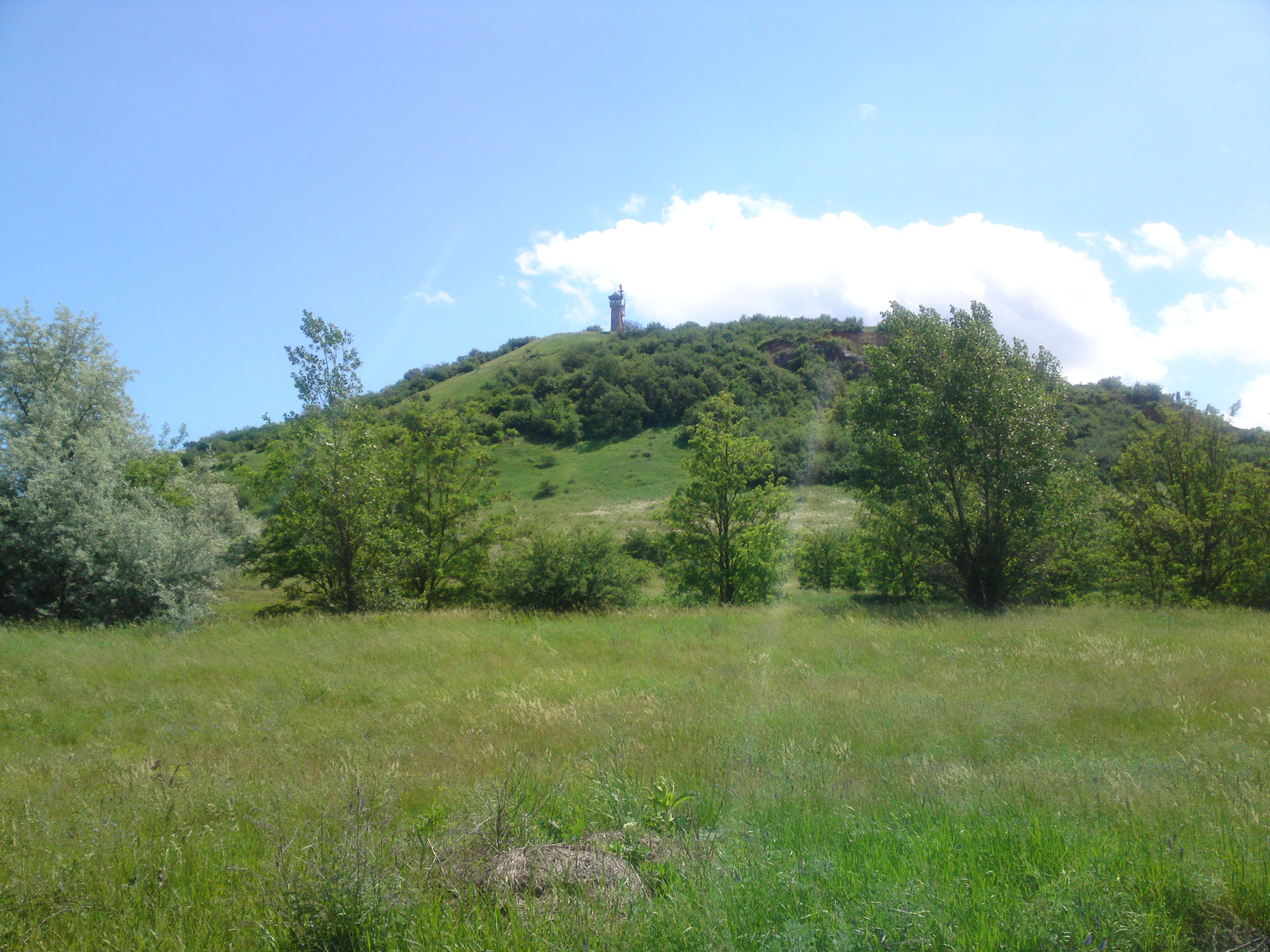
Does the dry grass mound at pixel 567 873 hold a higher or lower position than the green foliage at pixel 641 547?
higher

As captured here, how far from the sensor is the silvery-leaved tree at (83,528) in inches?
699

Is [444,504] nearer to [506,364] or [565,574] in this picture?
[565,574]

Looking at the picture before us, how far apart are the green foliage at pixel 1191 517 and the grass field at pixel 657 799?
12.7 metres

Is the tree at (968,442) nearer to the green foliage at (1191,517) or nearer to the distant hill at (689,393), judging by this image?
the green foliage at (1191,517)

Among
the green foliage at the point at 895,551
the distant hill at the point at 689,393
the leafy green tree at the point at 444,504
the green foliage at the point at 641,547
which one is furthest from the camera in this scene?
the distant hill at the point at 689,393

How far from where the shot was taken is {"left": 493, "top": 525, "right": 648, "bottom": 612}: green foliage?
69.2 feet

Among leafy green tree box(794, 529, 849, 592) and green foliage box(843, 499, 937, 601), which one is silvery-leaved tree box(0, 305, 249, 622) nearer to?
green foliage box(843, 499, 937, 601)

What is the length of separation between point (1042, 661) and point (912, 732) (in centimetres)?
606

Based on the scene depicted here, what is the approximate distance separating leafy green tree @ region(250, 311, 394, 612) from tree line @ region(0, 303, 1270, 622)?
0.24ft

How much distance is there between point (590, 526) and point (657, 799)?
19252mm

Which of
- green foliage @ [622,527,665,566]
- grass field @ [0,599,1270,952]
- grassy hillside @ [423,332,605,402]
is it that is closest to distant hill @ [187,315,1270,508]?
grassy hillside @ [423,332,605,402]

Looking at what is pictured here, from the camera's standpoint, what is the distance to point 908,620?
16922 mm

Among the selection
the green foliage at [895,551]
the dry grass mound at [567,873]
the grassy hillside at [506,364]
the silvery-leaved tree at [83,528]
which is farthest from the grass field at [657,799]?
the grassy hillside at [506,364]

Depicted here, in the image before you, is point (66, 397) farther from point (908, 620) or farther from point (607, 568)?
point (908, 620)
